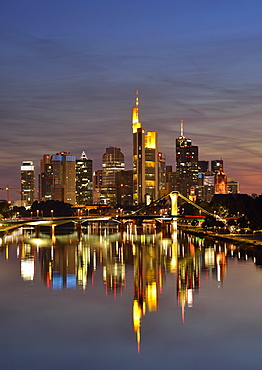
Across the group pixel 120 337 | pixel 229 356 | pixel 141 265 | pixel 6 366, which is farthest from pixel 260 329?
pixel 141 265

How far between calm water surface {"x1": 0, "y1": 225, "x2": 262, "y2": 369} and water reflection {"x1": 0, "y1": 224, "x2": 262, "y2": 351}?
0.12 m

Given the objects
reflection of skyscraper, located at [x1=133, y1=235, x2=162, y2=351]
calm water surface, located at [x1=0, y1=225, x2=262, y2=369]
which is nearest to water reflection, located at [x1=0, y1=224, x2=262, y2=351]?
reflection of skyscraper, located at [x1=133, y1=235, x2=162, y2=351]

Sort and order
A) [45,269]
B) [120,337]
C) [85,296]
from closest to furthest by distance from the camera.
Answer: [120,337] → [85,296] → [45,269]

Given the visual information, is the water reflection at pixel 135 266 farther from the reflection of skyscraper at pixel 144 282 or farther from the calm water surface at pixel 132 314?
the calm water surface at pixel 132 314

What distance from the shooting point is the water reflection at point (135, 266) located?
50.8 meters

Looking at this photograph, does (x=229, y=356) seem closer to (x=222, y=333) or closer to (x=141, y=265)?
(x=222, y=333)

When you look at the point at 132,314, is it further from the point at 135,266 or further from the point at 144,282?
the point at 135,266

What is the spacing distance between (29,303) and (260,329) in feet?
58.0

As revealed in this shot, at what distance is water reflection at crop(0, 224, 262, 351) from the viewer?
167 feet

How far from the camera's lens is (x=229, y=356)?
31.5 m

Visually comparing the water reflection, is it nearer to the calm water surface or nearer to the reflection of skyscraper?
the reflection of skyscraper

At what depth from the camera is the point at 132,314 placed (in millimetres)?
41312

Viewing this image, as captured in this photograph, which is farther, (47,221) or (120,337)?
(47,221)

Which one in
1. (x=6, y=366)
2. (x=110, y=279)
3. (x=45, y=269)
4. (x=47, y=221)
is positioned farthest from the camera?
(x=47, y=221)
